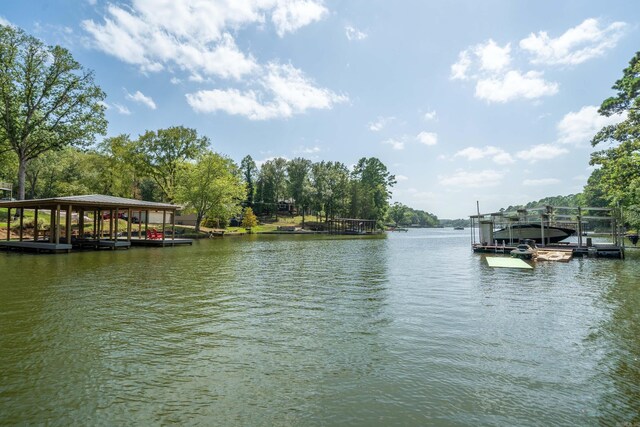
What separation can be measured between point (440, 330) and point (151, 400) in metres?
6.50

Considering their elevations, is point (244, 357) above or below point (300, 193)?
below

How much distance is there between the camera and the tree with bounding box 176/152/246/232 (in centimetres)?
5469

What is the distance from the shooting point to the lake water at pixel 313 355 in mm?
4840

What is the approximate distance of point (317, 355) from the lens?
22.7 feet

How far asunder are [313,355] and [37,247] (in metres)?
28.2

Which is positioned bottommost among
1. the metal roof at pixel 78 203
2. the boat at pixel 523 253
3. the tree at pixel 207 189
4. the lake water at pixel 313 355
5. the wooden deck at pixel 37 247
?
the lake water at pixel 313 355

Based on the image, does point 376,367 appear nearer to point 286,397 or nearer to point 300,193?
point 286,397

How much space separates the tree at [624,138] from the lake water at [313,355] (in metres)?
15.3

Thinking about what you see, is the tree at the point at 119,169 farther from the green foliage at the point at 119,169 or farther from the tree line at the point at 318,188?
the tree line at the point at 318,188

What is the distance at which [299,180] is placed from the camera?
95250 millimetres

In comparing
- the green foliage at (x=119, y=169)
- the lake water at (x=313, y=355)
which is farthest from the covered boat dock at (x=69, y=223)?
the green foliage at (x=119, y=169)

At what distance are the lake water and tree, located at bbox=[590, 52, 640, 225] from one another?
1533 centimetres

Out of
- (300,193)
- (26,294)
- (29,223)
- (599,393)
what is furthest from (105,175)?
(599,393)

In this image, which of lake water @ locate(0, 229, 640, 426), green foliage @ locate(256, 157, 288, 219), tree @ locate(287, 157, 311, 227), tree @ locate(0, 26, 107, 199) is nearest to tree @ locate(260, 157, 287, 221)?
green foliage @ locate(256, 157, 288, 219)
